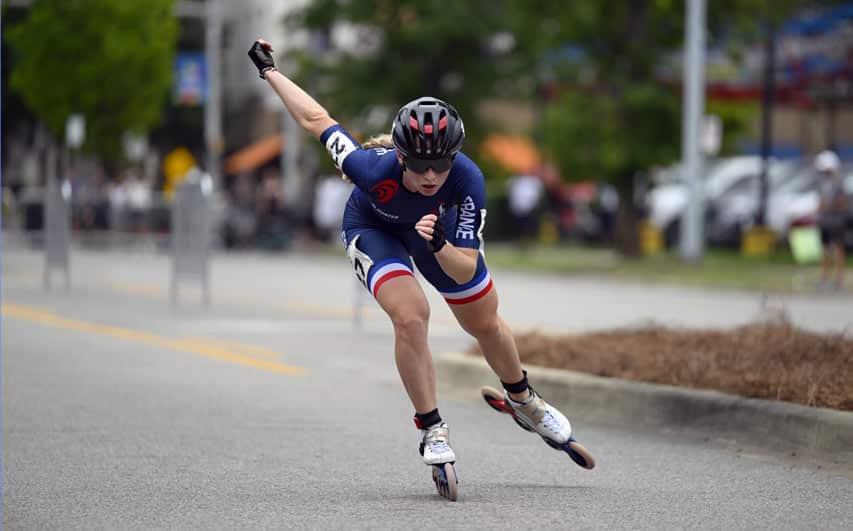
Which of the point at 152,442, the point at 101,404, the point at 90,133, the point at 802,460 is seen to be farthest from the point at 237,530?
the point at 90,133

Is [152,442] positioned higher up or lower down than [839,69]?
lower down

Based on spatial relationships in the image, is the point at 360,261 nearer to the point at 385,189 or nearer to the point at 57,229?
the point at 385,189

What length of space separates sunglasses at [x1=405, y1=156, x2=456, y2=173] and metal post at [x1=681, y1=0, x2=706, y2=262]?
21138 millimetres

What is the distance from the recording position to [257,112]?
2549 inches

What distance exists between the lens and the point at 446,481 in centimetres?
675

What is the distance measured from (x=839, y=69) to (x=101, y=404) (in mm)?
23841

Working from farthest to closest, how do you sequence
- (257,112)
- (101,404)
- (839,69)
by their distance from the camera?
1. (257,112)
2. (839,69)
3. (101,404)

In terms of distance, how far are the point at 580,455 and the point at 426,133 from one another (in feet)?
5.82

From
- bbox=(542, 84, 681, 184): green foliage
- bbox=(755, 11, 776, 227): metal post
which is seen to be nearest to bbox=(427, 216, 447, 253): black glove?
bbox=(542, 84, 681, 184): green foliage

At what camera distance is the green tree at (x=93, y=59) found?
3938cm

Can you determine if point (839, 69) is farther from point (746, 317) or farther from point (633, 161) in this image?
point (746, 317)

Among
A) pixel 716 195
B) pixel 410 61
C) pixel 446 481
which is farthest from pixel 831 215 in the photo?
pixel 410 61

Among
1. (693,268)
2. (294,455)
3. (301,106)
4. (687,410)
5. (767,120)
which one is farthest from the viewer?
(767,120)

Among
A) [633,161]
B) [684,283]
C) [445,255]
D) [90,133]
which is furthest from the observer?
[90,133]
